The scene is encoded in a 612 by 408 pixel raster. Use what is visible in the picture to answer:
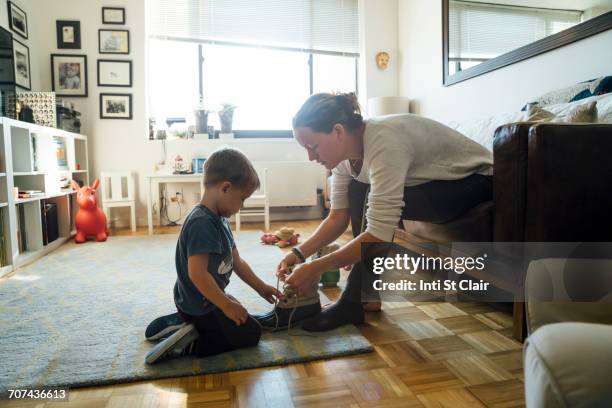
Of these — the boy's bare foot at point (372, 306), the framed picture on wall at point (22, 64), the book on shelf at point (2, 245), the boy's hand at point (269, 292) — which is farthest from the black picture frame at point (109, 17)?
the boy's bare foot at point (372, 306)

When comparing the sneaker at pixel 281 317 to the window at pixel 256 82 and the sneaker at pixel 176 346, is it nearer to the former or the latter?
the sneaker at pixel 176 346

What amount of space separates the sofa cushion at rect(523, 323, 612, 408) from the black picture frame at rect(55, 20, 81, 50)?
4292 mm

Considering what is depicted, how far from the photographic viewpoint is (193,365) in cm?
108

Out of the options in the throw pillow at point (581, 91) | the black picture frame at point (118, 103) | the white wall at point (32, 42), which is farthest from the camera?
the black picture frame at point (118, 103)

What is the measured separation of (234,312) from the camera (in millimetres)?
1125

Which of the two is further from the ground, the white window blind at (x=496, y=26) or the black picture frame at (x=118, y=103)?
the white window blind at (x=496, y=26)

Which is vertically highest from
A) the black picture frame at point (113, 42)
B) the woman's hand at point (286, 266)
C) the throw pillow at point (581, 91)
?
the black picture frame at point (113, 42)

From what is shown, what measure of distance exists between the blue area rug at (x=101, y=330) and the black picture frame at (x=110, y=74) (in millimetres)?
2023

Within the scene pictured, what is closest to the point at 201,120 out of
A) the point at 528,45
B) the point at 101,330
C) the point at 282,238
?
the point at 282,238

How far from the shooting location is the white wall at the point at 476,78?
2.04 meters

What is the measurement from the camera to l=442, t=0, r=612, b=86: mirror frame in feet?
6.35

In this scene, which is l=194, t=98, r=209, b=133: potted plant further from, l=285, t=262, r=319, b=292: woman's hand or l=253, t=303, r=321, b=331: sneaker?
l=285, t=262, r=319, b=292: woman's hand

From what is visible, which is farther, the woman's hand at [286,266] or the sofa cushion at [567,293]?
the woman's hand at [286,266]

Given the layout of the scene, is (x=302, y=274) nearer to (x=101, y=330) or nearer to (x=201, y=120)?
(x=101, y=330)
